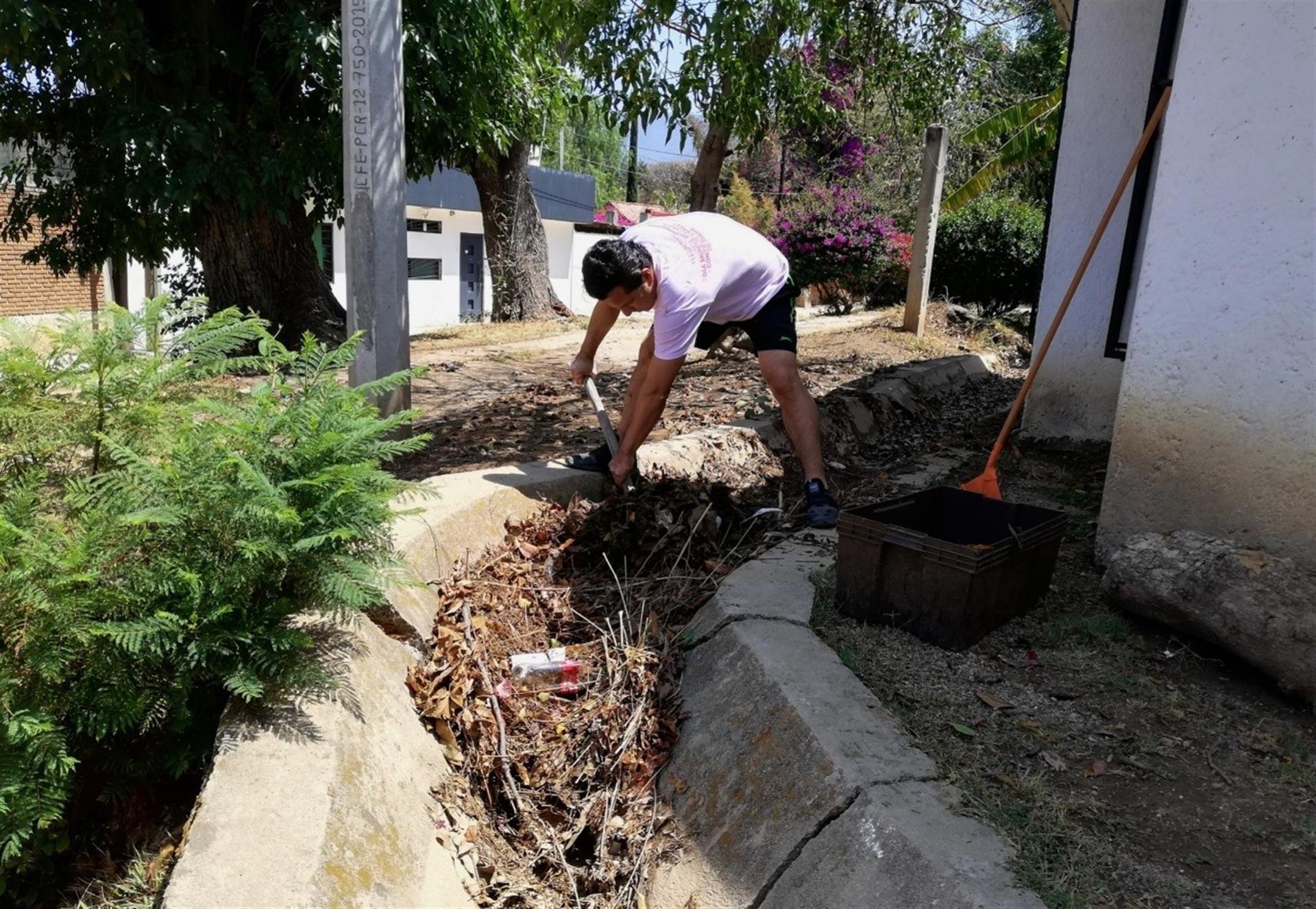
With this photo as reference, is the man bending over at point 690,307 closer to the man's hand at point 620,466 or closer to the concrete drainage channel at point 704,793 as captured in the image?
the man's hand at point 620,466

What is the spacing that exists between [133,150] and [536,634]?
640 centimetres

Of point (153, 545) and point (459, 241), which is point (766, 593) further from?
point (459, 241)

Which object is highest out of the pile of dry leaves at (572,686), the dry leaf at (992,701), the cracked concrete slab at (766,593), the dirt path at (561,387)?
the dirt path at (561,387)

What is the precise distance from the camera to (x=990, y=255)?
13820mm

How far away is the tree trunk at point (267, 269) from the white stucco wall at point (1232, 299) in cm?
774

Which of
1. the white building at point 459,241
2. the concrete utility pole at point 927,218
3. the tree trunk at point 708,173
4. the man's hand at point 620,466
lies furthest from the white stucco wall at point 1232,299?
the white building at point 459,241

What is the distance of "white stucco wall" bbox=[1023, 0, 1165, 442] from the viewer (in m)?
5.06

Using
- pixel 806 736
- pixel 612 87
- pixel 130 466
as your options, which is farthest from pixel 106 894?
pixel 612 87

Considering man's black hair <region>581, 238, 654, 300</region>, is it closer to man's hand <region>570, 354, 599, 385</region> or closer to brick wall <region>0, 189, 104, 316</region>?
man's hand <region>570, 354, 599, 385</region>

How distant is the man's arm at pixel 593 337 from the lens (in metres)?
4.35

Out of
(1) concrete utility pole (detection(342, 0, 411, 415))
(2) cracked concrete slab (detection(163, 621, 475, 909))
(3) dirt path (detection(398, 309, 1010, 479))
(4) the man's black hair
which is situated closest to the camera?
(2) cracked concrete slab (detection(163, 621, 475, 909))

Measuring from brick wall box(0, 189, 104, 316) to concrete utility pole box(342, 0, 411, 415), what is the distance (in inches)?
529

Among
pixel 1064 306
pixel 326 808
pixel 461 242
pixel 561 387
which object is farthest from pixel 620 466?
pixel 461 242

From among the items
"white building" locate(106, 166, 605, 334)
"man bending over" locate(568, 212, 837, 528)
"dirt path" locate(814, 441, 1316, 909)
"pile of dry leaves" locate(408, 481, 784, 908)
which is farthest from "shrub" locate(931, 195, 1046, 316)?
"dirt path" locate(814, 441, 1316, 909)
